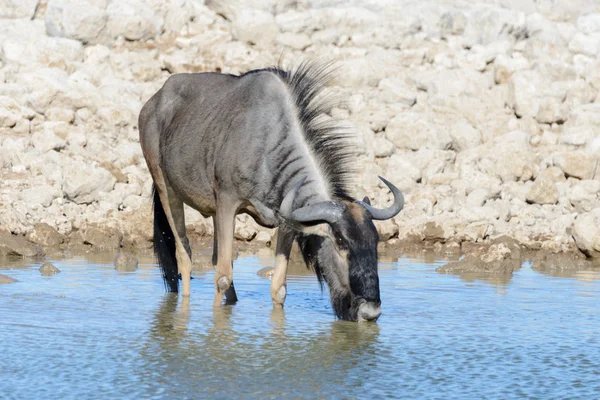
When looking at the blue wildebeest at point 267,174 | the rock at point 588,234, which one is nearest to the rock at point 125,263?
the blue wildebeest at point 267,174

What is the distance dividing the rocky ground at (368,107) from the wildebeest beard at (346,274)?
189 inches

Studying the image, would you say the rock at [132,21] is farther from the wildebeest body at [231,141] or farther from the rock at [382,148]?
the wildebeest body at [231,141]

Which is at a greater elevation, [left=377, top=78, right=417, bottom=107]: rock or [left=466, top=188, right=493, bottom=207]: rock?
[left=377, top=78, right=417, bottom=107]: rock

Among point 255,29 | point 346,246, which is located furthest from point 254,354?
point 255,29

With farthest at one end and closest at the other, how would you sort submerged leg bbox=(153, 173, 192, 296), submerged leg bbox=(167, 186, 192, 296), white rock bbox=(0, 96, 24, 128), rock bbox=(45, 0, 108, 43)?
rock bbox=(45, 0, 108, 43) → white rock bbox=(0, 96, 24, 128) → submerged leg bbox=(153, 173, 192, 296) → submerged leg bbox=(167, 186, 192, 296)

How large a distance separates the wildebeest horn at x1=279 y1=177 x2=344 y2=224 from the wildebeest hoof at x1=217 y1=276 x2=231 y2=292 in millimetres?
1373

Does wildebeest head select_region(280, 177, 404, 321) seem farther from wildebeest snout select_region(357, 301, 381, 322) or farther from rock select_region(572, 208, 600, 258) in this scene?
rock select_region(572, 208, 600, 258)

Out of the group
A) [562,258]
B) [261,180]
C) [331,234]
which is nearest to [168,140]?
[261,180]

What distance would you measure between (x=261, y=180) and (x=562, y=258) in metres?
6.95

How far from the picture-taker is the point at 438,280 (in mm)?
11891

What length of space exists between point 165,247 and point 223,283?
1984mm

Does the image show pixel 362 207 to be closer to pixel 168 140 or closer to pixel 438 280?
pixel 168 140

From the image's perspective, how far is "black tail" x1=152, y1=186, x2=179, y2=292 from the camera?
11.0m

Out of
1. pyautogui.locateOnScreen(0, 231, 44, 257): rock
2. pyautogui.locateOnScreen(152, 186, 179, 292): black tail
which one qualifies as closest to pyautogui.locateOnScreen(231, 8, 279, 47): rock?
pyautogui.locateOnScreen(0, 231, 44, 257): rock
